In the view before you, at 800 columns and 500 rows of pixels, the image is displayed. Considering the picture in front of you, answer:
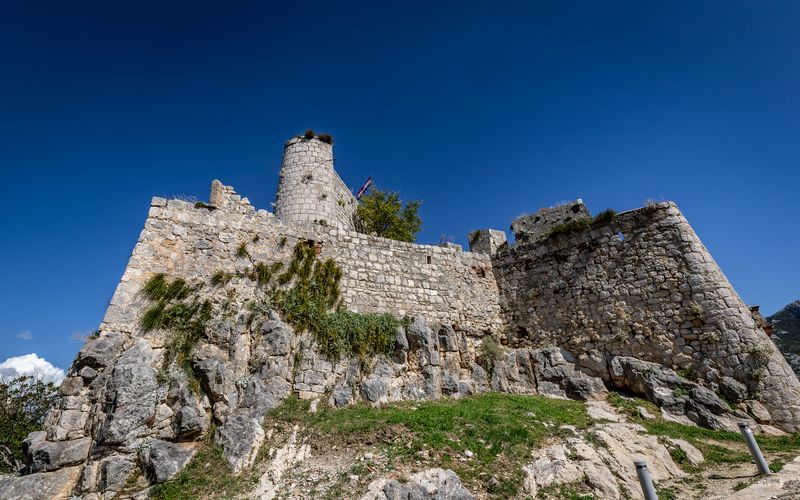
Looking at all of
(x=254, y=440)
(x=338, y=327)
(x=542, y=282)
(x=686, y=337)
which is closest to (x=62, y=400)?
(x=254, y=440)

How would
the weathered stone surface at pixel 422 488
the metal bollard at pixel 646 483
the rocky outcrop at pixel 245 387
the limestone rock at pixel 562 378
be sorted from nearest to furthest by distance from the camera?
the metal bollard at pixel 646 483, the weathered stone surface at pixel 422 488, the rocky outcrop at pixel 245 387, the limestone rock at pixel 562 378

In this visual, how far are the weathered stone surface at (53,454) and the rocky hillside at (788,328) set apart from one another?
47022mm

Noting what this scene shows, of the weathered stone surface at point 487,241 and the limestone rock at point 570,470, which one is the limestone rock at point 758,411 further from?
the weathered stone surface at point 487,241

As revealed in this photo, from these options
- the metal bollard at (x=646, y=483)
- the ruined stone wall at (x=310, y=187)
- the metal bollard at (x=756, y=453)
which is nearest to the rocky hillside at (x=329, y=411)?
the metal bollard at (x=756, y=453)

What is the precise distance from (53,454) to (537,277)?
1578 centimetres

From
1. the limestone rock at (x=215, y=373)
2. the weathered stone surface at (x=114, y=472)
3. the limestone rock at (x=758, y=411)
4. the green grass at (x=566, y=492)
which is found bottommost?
the green grass at (x=566, y=492)

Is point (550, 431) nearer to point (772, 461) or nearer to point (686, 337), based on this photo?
point (772, 461)

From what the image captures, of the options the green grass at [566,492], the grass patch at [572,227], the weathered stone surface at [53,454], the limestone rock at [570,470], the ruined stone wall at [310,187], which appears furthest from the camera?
the ruined stone wall at [310,187]

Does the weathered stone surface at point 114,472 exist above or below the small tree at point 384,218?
below

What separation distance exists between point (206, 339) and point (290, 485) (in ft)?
16.3

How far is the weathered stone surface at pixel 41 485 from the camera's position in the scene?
7.71 meters

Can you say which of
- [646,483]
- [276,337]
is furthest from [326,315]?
[646,483]

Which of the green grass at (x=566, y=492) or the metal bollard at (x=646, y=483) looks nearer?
the metal bollard at (x=646, y=483)

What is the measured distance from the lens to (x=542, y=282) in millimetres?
16172
